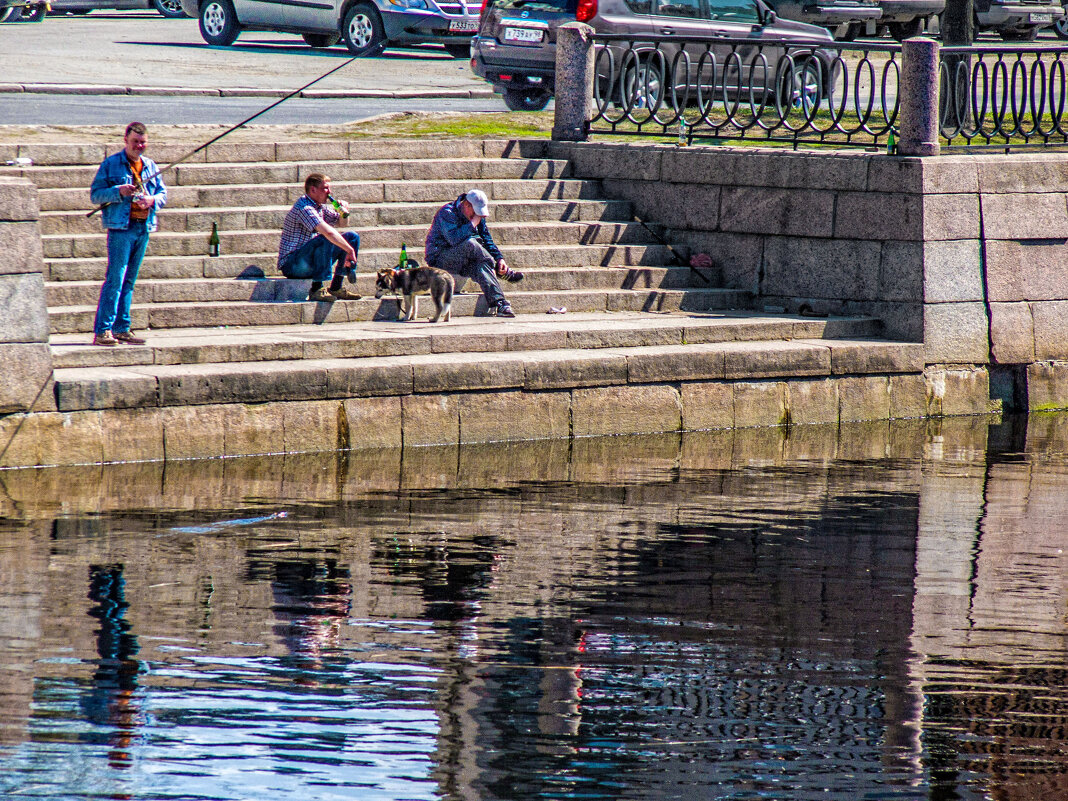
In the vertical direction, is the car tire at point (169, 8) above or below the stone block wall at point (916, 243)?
above

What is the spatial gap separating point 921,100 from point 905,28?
1915 centimetres

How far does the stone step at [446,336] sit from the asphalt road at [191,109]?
4829 mm

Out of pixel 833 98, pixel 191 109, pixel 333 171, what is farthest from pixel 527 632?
pixel 191 109

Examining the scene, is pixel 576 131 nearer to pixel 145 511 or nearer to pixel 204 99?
pixel 204 99

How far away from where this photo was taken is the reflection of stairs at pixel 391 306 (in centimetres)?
1148

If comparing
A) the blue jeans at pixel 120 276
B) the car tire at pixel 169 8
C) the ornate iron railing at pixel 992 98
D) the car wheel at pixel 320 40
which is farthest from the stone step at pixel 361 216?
the car tire at pixel 169 8

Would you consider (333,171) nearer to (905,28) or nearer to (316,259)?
(316,259)

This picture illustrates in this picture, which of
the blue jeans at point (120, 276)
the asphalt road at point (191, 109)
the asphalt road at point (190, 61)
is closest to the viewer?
the blue jeans at point (120, 276)

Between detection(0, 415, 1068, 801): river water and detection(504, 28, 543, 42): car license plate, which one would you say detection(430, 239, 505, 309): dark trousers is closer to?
detection(0, 415, 1068, 801): river water

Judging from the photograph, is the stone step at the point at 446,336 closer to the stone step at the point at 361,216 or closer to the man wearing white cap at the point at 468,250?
the man wearing white cap at the point at 468,250

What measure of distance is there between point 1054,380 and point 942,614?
24.7 ft

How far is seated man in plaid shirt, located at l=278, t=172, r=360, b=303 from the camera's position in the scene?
1295 cm

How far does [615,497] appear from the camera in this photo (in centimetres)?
1030

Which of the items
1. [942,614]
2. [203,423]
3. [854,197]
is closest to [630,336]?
[854,197]
